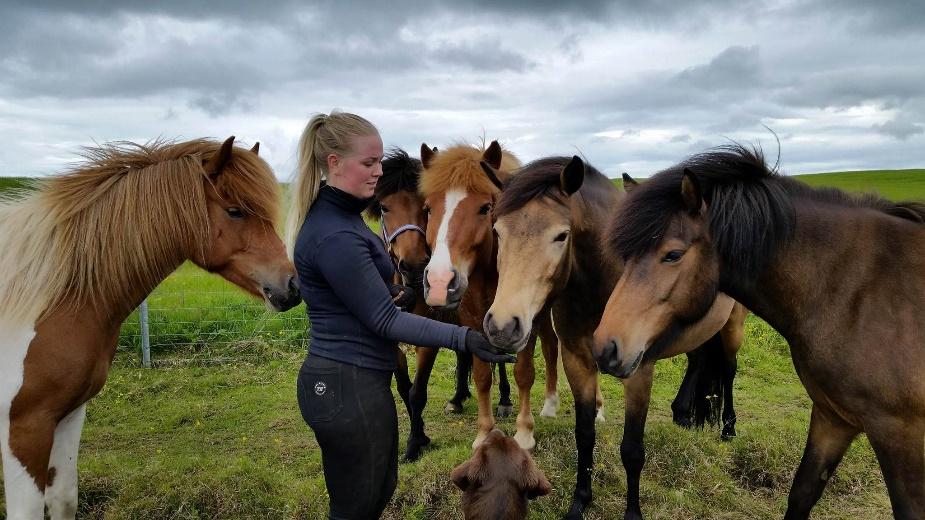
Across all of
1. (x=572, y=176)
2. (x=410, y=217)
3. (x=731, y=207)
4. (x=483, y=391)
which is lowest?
(x=483, y=391)

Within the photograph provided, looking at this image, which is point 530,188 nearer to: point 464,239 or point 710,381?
point 464,239

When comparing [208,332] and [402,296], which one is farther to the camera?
[208,332]

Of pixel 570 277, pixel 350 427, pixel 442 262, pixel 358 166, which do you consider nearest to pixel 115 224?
pixel 358 166

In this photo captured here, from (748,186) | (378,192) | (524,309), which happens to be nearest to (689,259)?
(748,186)

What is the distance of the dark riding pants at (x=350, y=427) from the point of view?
2395 millimetres

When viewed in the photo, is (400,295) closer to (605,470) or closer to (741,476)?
(605,470)

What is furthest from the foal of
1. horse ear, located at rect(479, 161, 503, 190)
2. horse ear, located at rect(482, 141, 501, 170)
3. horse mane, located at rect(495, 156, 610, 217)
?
horse ear, located at rect(482, 141, 501, 170)

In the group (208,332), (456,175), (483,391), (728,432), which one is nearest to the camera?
(456,175)

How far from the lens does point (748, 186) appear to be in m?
2.98

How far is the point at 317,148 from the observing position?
2.48 metres

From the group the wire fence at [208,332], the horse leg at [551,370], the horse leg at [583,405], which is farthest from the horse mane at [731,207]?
the wire fence at [208,332]

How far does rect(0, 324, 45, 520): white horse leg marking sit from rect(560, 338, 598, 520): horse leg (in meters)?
3.10

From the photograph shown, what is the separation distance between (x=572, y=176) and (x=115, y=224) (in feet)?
8.11

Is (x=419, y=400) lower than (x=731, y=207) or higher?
lower
